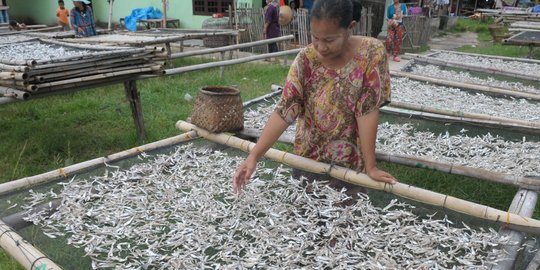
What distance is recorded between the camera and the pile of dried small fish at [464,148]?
2941 millimetres

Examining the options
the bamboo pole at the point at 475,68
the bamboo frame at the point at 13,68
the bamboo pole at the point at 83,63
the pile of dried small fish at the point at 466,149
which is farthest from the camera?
the bamboo pole at the point at 475,68

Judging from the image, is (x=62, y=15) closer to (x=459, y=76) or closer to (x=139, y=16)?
(x=139, y=16)

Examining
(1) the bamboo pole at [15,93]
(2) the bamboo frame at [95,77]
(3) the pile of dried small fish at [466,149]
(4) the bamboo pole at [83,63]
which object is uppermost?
(4) the bamboo pole at [83,63]

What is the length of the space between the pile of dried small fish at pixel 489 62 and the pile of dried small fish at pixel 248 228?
575 cm

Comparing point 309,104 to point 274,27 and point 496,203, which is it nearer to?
point 496,203

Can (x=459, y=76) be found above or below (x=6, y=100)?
below

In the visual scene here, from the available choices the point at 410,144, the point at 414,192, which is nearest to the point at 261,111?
the point at 410,144

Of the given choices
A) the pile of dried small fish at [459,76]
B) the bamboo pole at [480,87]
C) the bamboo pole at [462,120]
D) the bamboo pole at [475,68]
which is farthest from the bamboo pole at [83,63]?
the bamboo pole at [475,68]

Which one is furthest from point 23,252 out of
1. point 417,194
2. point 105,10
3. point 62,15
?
point 105,10

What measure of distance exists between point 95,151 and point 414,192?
3.12 meters

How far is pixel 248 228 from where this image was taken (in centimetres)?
198

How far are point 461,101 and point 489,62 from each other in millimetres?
3359

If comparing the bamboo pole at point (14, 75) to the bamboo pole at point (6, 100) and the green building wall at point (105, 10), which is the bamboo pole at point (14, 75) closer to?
the bamboo pole at point (6, 100)

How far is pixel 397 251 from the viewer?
180 cm
